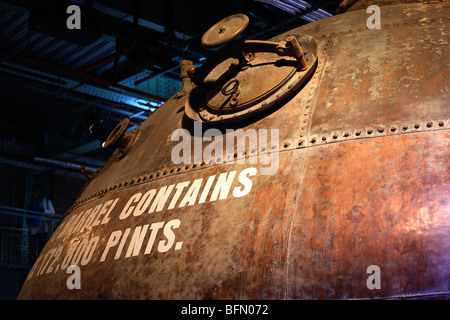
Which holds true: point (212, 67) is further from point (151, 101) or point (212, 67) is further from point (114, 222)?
point (151, 101)

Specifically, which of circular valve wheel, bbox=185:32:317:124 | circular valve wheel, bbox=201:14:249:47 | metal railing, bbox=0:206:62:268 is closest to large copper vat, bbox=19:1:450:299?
circular valve wheel, bbox=185:32:317:124

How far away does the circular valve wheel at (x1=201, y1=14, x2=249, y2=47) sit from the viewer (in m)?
3.97

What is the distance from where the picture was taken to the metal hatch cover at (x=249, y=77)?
3.69 metres

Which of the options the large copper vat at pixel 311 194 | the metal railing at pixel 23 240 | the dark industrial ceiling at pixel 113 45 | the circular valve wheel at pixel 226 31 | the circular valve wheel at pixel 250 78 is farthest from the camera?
the metal railing at pixel 23 240

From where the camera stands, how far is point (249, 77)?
3.94 meters

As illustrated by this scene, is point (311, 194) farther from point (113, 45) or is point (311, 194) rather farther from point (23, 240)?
point (23, 240)

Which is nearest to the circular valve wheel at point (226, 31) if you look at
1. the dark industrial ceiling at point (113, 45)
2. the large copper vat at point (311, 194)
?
the large copper vat at point (311, 194)

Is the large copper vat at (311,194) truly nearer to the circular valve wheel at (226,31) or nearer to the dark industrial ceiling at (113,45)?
the circular valve wheel at (226,31)

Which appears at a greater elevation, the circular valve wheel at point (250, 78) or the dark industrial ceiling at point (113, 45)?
the dark industrial ceiling at point (113, 45)

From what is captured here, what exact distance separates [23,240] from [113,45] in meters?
8.05

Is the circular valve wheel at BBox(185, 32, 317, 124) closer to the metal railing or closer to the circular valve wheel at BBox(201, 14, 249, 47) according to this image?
the circular valve wheel at BBox(201, 14, 249, 47)

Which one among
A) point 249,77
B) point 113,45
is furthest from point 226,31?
point 113,45

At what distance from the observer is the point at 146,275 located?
3.42 metres

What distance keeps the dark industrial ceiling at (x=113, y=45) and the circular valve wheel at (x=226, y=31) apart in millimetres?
4797
